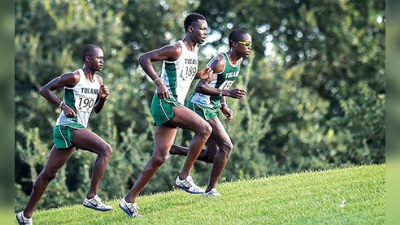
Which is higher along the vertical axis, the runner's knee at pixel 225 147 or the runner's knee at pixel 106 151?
the runner's knee at pixel 106 151

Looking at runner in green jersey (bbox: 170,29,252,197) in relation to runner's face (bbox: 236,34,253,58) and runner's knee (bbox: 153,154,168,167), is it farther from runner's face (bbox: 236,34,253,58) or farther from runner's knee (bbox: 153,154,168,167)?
runner's knee (bbox: 153,154,168,167)

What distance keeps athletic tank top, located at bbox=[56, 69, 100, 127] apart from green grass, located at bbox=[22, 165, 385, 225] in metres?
1.30

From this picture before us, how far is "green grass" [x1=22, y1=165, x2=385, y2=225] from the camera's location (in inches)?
305

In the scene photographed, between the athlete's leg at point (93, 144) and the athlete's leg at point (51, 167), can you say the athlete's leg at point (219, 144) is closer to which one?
the athlete's leg at point (93, 144)

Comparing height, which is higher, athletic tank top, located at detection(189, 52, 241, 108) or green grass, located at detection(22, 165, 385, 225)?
athletic tank top, located at detection(189, 52, 241, 108)

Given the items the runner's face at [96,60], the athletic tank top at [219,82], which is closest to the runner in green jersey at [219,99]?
the athletic tank top at [219,82]

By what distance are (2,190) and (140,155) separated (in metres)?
17.2

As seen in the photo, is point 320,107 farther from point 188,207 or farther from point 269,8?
point 188,207

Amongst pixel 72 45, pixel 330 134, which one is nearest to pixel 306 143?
pixel 330 134

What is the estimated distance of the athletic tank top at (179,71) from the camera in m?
8.28

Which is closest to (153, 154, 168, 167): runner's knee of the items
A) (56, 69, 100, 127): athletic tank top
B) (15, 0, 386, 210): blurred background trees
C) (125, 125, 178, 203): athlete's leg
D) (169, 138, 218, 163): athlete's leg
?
(125, 125, 178, 203): athlete's leg

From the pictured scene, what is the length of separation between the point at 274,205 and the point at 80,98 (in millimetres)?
2493

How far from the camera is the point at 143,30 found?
74.5 feet

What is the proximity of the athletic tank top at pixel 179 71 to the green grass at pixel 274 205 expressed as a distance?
134cm
